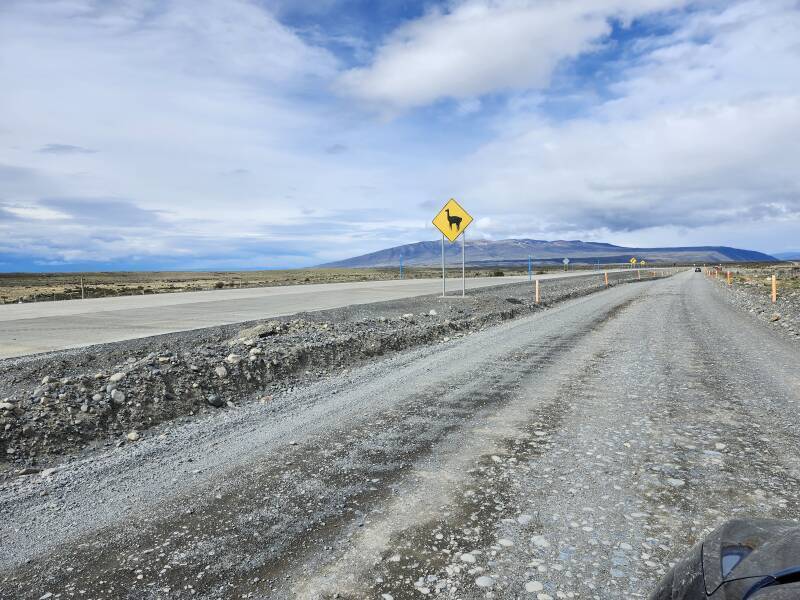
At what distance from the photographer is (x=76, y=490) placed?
4.10m

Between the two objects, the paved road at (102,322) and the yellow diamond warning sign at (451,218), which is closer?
the paved road at (102,322)

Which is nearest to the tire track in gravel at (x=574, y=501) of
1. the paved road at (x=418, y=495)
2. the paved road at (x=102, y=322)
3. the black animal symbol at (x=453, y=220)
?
the paved road at (x=418, y=495)

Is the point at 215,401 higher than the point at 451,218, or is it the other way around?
the point at 451,218

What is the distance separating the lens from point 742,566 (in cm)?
144

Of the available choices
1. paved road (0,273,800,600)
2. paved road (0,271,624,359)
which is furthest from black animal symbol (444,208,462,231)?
paved road (0,273,800,600)

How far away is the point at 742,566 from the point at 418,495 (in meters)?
2.53

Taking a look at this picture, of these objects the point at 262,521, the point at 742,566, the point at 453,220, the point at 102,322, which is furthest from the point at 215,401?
the point at 453,220

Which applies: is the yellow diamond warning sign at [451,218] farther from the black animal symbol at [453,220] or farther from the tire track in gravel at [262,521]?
the tire track in gravel at [262,521]

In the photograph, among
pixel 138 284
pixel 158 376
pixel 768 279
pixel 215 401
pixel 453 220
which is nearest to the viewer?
pixel 215 401

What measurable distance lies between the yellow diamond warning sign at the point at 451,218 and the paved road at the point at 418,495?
16.5m

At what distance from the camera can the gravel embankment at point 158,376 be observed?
537 centimetres

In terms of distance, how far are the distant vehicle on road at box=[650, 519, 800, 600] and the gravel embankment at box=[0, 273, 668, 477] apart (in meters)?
5.41

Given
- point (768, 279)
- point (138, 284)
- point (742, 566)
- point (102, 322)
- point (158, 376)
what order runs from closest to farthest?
point (742, 566), point (158, 376), point (102, 322), point (768, 279), point (138, 284)

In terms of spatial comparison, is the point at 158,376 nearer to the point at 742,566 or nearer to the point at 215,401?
the point at 215,401
